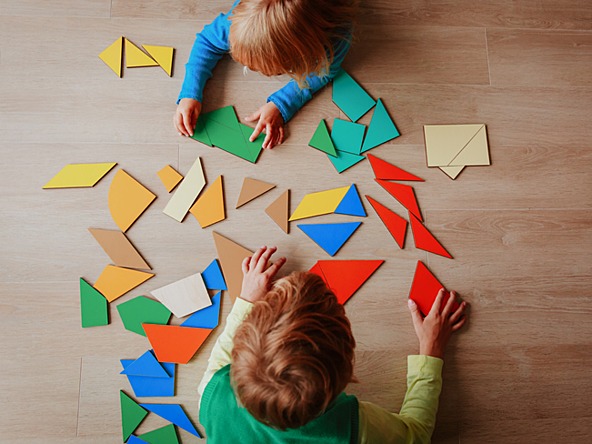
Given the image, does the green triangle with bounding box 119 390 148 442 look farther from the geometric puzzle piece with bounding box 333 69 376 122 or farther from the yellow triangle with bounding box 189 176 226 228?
the geometric puzzle piece with bounding box 333 69 376 122

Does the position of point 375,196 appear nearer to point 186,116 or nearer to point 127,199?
point 186,116

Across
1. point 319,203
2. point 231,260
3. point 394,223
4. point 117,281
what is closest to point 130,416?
point 117,281

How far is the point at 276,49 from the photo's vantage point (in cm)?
105

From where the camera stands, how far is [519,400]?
119cm

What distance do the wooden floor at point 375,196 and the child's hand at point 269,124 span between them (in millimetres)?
33

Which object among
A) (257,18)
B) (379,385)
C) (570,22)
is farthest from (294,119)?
(570,22)

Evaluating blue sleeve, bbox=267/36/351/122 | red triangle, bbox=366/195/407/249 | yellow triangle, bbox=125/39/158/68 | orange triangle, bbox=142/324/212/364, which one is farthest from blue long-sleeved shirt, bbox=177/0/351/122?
orange triangle, bbox=142/324/212/364

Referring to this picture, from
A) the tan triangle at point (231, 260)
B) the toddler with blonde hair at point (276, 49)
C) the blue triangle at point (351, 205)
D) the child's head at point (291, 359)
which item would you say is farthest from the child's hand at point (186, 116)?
the child's head at point (291, 359)

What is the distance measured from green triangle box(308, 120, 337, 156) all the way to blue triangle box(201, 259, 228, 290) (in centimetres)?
38

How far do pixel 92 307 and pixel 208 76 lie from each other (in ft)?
2.01

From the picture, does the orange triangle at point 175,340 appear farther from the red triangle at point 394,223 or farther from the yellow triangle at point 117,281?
the red triangle at point 394,223

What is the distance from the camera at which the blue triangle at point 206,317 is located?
46.6 inches

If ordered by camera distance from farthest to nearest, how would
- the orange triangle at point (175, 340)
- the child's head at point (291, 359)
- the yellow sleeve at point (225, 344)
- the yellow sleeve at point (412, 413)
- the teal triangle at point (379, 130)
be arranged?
1. the teal triangle at point (379, 130)
2. the orange triangle at point (175, 340)
3. the yellow sleeve at point (225, 344)
4. the yellow sleeve at point (412, 413)
5. the child's head at point (291, 359)

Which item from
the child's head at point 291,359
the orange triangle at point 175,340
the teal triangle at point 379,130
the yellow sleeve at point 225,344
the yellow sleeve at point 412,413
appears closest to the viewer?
the child's head at point 291,359
